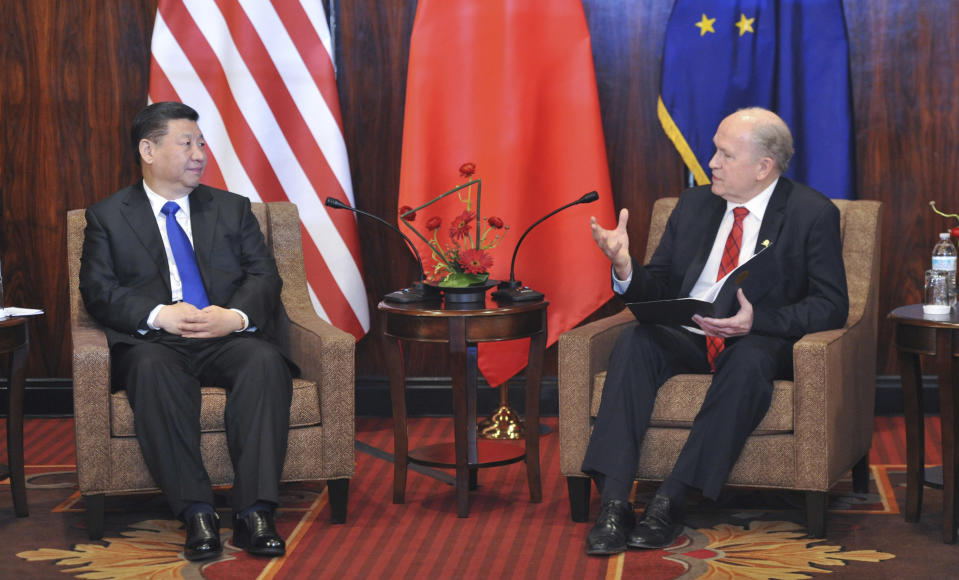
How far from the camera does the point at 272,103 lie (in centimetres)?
445

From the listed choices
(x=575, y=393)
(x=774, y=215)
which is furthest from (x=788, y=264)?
(x=575, y=393)

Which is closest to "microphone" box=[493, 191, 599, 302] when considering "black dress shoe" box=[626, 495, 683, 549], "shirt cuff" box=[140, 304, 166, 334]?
"black dress shoe" box=[626, 495, 683, 549]

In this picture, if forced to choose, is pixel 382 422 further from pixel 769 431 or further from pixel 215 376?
pixel 769 431

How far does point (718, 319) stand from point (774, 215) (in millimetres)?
423

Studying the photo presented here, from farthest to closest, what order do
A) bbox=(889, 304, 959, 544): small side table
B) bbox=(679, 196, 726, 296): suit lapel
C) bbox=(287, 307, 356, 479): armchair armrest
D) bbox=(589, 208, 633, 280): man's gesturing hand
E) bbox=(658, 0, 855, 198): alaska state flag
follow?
bbox=(658, 0, 855, 198): alaska state flag, bbox=(679, 196, 726, 296): suit lapel, bbox=(287, 307, 356, 479): armchair armrest, bbox=(589, 208, 633, 280): man's gesturing hand, bbox=(889, 304, 959, 544): small side table

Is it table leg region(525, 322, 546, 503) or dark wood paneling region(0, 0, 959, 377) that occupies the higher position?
dark wood paneling region(0, 0, 959, 377)

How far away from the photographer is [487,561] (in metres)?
3.06

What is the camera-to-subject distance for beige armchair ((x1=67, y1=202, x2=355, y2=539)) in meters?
3.17

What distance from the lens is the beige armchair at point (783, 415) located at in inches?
121

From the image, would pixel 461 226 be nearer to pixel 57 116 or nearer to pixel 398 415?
pixel 398 415

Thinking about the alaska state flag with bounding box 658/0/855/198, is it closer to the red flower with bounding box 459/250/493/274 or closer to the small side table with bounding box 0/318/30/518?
the red flower with bounding box 459/250/493/274

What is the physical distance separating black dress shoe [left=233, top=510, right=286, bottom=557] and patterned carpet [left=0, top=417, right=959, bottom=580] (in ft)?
0.11

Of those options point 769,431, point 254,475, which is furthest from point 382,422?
point 769,431

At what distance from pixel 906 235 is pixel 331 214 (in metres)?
2.33
